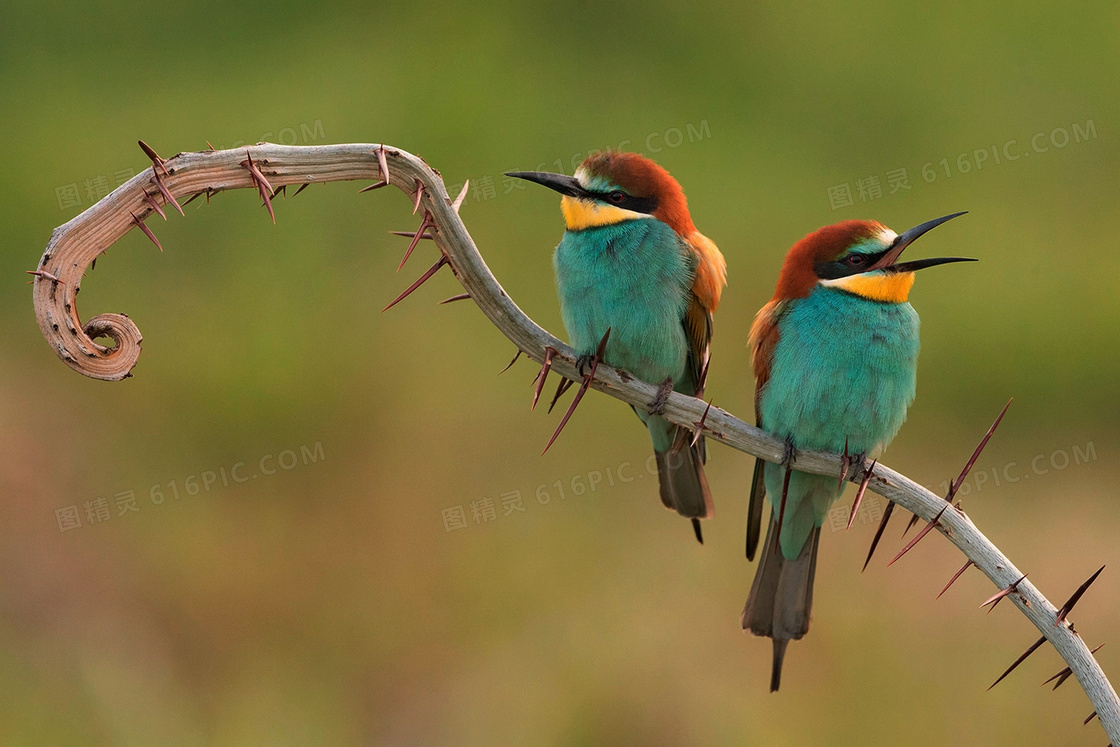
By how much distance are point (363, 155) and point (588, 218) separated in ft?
2.67

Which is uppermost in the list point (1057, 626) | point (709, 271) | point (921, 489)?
point (709, 271)

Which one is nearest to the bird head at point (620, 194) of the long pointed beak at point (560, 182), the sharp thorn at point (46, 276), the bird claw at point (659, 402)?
the long pointed beak at point (560, 182)

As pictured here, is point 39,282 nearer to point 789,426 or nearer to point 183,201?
point 183,201

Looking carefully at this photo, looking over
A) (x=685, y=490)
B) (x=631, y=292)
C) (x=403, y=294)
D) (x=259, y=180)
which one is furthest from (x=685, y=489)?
(x=259, y=180)

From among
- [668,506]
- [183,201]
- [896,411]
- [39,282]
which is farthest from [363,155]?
[896,411]

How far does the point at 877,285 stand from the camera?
1.48 metres

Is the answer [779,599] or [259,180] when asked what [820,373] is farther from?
[259,180]

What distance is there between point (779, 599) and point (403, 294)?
83 centimetres

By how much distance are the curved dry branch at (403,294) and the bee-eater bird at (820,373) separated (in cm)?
53

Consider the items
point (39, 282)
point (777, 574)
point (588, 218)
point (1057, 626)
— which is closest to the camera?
point (39, 282)

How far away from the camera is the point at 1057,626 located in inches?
34.9

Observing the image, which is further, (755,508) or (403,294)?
(755,508)

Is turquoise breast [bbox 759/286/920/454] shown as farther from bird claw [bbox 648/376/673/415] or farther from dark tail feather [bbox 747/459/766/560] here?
bird claw [bbox 648/376/673/415]

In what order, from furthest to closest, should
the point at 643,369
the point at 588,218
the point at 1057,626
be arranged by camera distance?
the point at 643,369 → the point at 588,218 → the point at 1057,626
